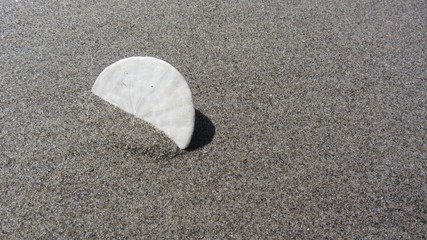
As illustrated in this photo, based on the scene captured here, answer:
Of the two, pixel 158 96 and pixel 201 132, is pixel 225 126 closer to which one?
pixel 201 132

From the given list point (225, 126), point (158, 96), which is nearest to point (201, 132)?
point (225, 126)

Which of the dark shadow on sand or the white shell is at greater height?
the white shell

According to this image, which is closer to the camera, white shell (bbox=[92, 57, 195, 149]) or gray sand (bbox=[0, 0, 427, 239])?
gray sand (bbox=[0, 0, 427, 239])

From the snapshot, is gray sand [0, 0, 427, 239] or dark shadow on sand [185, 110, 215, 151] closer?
gray sand [0, 0, 427, 239]

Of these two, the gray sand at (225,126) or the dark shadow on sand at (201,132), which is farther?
the dark shadow on sand at (201,132)

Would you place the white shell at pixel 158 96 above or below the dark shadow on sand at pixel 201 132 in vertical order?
above

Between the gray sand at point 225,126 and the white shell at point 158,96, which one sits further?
the white shell at point 158,96

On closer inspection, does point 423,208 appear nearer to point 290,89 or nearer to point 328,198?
point 328,198
